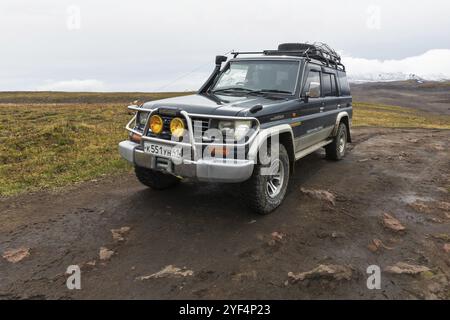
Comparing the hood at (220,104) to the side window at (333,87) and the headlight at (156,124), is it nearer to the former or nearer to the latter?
the headlight at (156,124)

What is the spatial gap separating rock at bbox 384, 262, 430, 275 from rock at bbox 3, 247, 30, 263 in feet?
12.9

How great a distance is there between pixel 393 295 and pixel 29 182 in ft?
20.6

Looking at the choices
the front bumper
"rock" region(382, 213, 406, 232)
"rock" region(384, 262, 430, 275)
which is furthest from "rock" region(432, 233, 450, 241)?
the front bumper

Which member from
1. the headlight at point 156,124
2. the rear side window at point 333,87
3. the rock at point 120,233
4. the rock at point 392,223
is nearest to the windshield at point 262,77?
the headlight at point 156,124

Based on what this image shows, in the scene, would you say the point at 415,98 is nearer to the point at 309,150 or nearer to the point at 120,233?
the point at 309,150

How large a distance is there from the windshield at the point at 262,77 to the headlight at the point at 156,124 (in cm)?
160

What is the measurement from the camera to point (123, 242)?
13.4 feet

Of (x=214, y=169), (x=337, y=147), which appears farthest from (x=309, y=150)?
(x=214, y=169)

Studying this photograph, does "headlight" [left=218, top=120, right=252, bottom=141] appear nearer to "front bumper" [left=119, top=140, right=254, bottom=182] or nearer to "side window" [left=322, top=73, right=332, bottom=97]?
"front bumper" [left=119, top=140, right=254, bottom=182]

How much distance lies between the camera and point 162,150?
4.39 m

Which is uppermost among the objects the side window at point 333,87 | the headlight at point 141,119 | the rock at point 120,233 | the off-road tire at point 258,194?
the side window at point 333,87

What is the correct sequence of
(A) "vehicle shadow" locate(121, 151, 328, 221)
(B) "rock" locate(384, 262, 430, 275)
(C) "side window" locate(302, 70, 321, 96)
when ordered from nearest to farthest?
(B) "rock" locate(384, 262, 430, 275), (A) "vehicle shadow" locate(121, 151, 328, 221), (C) "side window" locate(302, 70, 321, 96)

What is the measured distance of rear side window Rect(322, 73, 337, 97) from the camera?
6801 millimetres

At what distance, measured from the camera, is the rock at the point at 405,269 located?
11.3 feet
